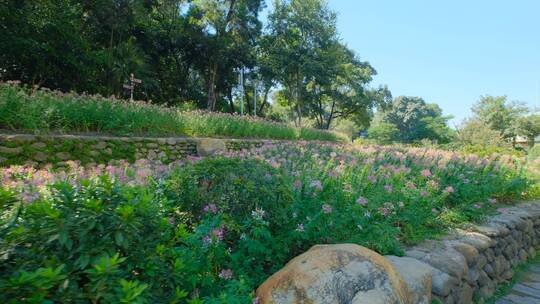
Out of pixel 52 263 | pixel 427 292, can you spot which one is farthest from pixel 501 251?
pixel 52 263

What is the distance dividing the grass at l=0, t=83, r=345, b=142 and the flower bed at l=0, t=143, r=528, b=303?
2.45 meters

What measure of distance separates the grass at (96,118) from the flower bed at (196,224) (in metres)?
2.45

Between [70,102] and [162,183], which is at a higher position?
[70,102]

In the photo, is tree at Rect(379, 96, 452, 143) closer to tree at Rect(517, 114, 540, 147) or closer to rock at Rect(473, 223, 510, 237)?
tree at Rect(517, 114, 540, 147)

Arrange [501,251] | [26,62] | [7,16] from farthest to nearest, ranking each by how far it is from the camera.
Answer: [26,62] → [7,16] → [501,251]

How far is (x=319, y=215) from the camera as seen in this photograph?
7.97ft

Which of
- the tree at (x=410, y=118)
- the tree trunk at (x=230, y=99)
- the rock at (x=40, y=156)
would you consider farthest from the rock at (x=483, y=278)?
the tree at (x=410, y=118)

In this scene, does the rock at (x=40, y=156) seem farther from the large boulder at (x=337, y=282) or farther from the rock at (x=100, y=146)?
the large boulder at (x=337, y=282)

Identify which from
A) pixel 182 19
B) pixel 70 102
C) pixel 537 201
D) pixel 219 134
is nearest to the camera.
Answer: pixel 537 201

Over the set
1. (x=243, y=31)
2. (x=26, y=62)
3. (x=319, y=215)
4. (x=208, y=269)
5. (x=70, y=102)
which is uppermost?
(x=243, y=31)

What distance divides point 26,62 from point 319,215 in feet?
53.7

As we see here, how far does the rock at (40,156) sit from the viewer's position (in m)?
4.94

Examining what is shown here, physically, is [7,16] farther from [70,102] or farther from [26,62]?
[70,102]

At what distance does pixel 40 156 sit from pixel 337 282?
4870mm
